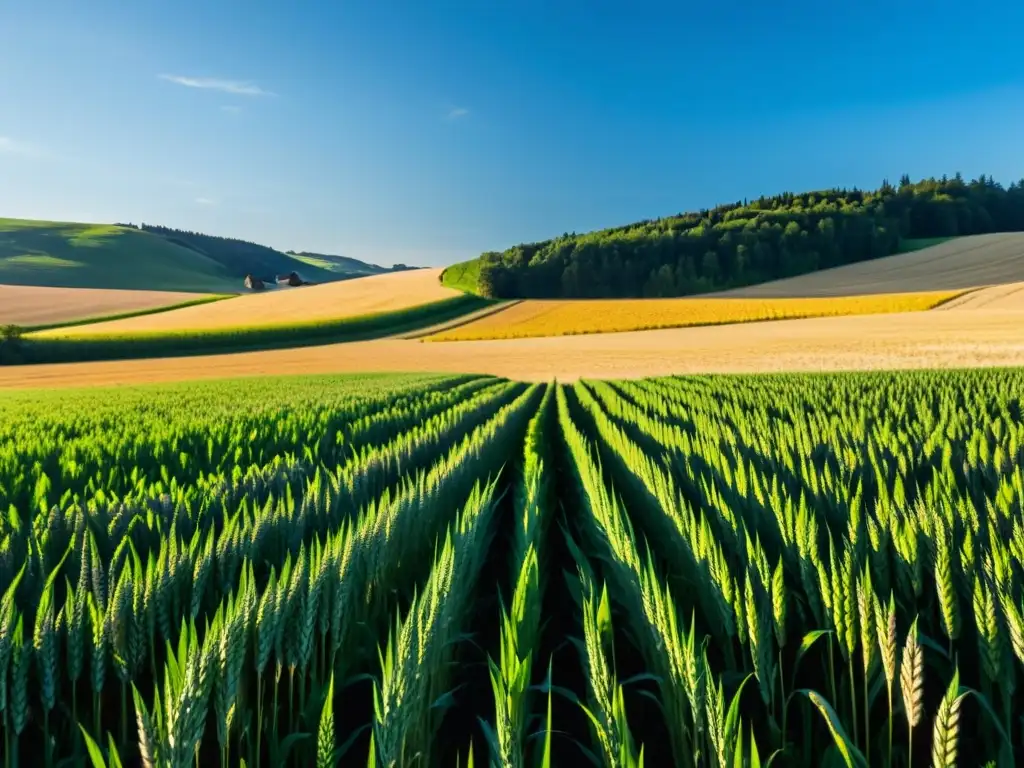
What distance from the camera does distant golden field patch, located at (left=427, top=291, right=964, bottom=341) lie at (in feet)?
155

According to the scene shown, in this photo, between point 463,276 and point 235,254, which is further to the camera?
point 235,254

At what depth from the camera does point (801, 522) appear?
239 cm

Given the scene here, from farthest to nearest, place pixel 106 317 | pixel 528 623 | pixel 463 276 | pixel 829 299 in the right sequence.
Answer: pixel 463 276 < pixel 106 317 < pixel 829 299 < pixel 528 623

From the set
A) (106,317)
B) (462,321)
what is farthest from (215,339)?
(462,321)

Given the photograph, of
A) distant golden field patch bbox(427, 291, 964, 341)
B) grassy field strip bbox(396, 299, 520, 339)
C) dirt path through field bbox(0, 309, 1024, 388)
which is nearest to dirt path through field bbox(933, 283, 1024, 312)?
distant golden field patch bbox(427, 291, 964, 341)

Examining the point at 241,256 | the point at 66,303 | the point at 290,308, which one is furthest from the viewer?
the point at 241,256

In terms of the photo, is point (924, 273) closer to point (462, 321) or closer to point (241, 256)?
point (462, 321)

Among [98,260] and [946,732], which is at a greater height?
[98,260]

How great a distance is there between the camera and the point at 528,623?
242 cm

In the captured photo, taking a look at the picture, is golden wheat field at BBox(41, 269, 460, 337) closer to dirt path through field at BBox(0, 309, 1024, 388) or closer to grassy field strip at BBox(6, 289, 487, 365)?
grassy field strip at BBox(6, 289, 487, 365)

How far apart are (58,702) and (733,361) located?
2912 centimetres

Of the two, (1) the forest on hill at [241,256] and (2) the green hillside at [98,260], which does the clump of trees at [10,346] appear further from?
(1) the forest on hill at [241,256]

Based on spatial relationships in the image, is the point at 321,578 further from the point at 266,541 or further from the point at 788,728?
the point at 788,728

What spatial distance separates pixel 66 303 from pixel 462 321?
143 feet
